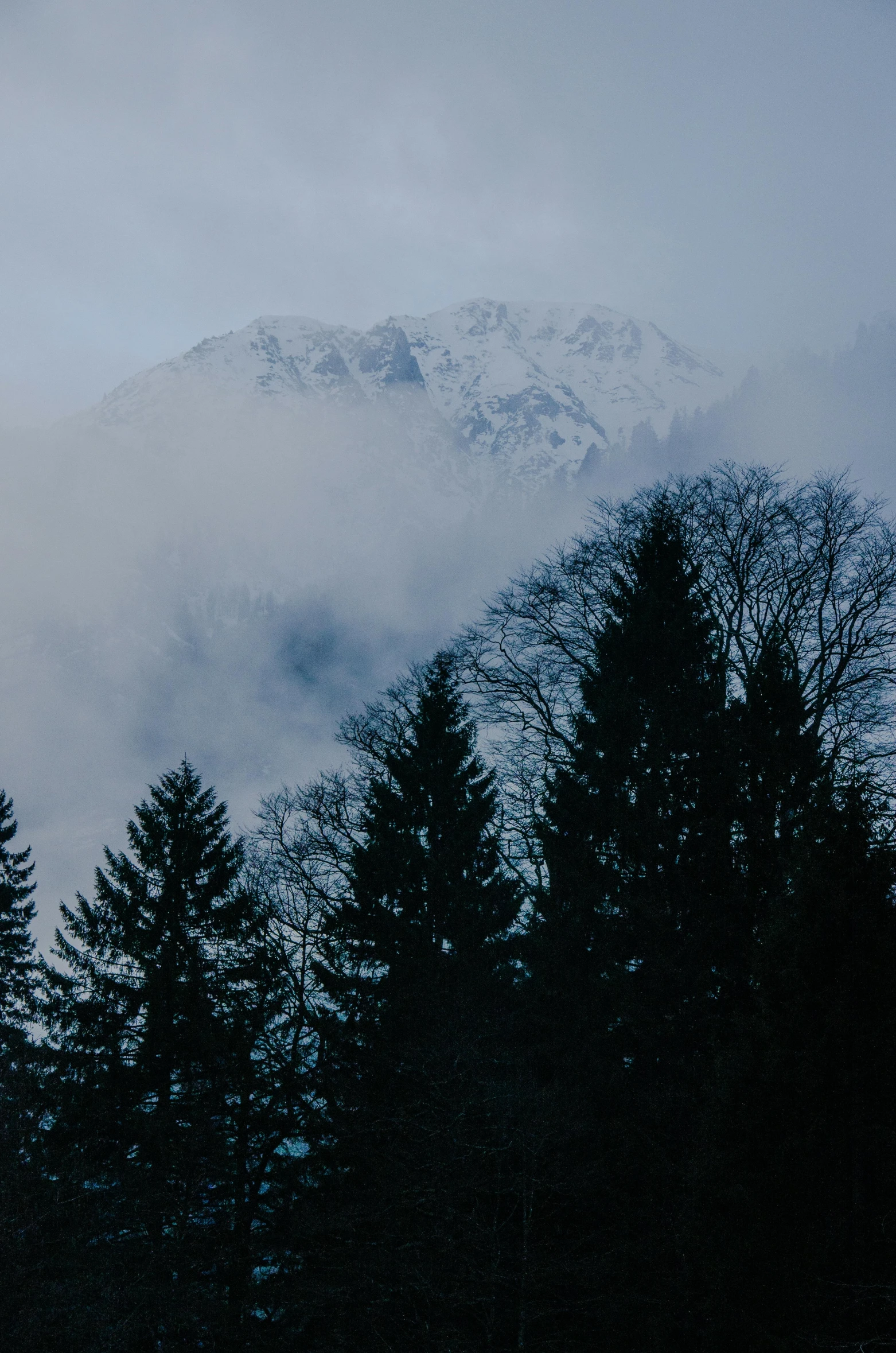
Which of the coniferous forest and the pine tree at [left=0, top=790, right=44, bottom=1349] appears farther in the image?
the pine tree at [left=0, top=790, right=44, bottom=1349]

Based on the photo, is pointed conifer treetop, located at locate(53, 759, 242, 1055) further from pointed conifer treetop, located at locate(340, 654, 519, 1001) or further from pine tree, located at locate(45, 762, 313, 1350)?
pointed conifer treetop, located at locate(340, 654, 519, 1001)

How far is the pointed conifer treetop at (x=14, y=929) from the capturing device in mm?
29062

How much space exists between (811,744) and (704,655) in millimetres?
2724

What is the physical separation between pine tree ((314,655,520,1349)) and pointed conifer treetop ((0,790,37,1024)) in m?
12.6

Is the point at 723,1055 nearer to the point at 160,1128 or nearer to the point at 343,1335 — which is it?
the point at 343,1335

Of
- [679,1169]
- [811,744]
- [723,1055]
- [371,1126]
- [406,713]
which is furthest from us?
[406,713]

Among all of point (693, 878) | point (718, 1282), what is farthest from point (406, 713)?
point (718, 1282)

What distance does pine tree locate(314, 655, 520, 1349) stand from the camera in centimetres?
1286

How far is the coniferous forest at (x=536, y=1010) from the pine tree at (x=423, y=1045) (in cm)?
8

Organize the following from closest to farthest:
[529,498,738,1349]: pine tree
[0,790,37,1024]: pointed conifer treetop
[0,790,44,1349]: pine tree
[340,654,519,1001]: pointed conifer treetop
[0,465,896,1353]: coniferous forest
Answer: [0,465,896,1353]: coniferous forest < [529,498,738,1349]: pine tree < [0,790,44,1349]: pine tree < [340,654,519,1001]: pointed conifer treetop < [0,790,37,1024]: pointed conifer treetop

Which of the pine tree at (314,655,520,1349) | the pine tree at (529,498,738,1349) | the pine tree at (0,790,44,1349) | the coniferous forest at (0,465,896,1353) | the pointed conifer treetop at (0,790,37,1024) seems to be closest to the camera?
the coniferous forest at (0,465,896,1353)

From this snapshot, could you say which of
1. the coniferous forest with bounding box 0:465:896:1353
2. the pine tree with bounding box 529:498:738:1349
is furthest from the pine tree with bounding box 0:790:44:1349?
the pine tree with bounding box 529:498:738:1349

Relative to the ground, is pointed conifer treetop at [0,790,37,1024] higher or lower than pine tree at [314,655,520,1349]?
higher

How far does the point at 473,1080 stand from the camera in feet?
45.4
